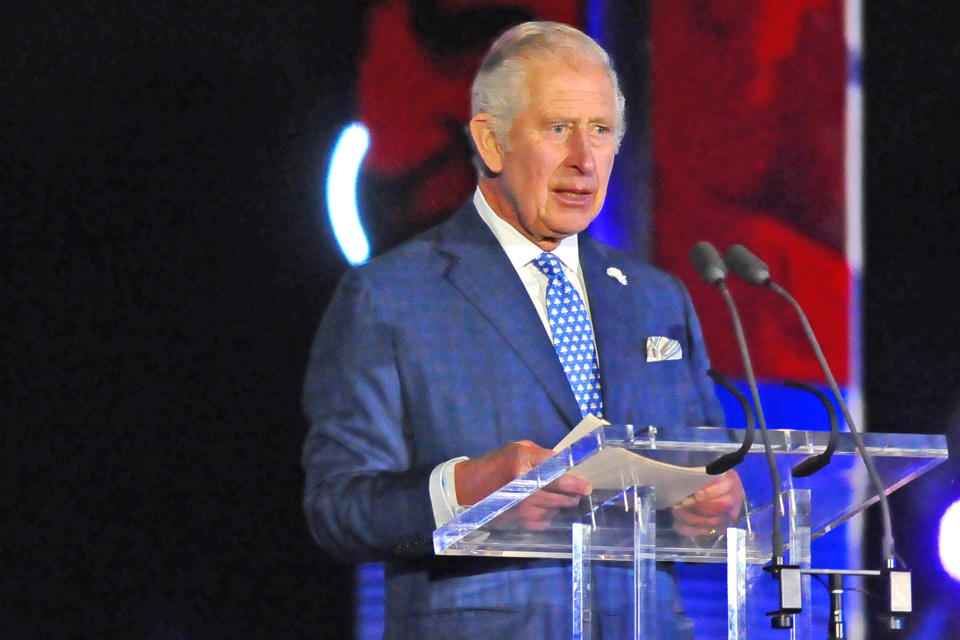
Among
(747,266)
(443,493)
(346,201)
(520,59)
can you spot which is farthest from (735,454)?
(346,201)

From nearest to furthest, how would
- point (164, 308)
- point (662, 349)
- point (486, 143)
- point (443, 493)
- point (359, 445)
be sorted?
point (443, 493)
point (359, 445)
point (662, 349)
point (486, 143)
point (164, 308)

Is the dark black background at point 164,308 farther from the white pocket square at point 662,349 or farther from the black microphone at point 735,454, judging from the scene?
the black microphone at point 735,454

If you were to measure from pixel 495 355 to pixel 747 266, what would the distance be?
0.75m

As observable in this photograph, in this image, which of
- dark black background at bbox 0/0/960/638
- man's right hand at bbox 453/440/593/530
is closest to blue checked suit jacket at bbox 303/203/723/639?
man's right hand at bbox 453/440/593/530

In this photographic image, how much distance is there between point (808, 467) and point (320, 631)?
1.72 metres

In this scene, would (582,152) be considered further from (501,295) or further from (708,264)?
(708,264)

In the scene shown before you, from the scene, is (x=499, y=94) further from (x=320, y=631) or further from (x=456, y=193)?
(x=320, y=631)

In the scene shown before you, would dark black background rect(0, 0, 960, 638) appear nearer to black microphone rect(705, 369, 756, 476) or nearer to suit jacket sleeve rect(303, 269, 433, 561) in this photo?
suit jacket sleeve rect(303, 269, 433, 561)

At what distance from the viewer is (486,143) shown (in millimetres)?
3170

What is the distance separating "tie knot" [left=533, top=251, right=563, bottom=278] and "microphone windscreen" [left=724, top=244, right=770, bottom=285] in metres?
0.72

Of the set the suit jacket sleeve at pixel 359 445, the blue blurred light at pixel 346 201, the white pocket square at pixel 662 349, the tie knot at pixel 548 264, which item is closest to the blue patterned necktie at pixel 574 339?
the tie knot at pixel 548 264

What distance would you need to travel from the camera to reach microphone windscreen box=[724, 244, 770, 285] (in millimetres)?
2197

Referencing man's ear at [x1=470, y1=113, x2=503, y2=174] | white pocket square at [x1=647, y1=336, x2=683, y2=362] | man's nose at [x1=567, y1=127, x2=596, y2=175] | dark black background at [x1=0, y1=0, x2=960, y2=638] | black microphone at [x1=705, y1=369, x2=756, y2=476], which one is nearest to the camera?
black microphone at [x1=705, y1=369, x2=756, y2=476]

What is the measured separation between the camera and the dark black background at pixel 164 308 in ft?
11.2
